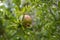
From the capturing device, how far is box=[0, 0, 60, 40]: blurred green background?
1.05 meters

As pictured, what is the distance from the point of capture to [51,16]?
4.43ft

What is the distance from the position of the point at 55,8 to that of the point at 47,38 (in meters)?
0.25

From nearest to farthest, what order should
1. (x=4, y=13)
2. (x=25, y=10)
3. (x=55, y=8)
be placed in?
1. (x=4, y=13)
2. (x=25, y=10)
3. (x=55, y=8)

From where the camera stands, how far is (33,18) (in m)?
1.34

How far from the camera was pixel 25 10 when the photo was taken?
3.72ft

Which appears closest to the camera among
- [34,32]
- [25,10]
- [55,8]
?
[25,10]

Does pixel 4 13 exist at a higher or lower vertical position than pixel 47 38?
higher

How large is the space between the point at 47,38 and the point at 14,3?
0.40 meters

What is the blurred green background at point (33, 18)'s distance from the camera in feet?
3.44

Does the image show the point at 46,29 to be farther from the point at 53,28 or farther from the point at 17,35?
the point at 17,35

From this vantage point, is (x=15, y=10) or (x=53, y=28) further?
(x=53, y=28)

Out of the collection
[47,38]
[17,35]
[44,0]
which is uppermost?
[44,0]

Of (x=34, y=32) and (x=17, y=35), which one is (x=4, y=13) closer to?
(x=17, y=35)

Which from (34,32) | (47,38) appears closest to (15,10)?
(34,32)
